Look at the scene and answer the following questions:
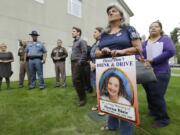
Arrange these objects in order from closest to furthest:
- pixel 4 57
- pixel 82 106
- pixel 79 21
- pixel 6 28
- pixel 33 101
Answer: pixel 82 106, pixel 33 101, pixel 4 57, pixel 6 28, pixel 79 21

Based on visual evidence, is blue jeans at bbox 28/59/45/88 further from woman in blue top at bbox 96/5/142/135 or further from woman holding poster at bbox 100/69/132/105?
woman holding poster at bbox 100/69/132/105

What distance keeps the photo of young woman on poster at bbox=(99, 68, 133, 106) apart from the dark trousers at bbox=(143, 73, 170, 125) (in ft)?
4.55

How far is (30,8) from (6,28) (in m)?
1.94

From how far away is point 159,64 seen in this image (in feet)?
15.9

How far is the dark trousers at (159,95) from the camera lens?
4.82m

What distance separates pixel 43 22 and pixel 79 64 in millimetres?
9286

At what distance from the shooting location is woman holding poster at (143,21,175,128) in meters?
4.76

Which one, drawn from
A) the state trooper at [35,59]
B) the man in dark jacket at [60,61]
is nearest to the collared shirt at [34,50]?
the state trooper at [35,59]

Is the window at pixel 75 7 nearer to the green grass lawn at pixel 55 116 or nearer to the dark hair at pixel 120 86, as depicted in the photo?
the green grass lawn at pixel 55 116

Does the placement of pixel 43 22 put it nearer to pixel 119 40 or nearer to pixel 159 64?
pixel 159 64

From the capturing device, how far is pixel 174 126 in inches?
192

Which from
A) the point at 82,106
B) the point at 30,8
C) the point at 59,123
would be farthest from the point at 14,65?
the point at 59,123

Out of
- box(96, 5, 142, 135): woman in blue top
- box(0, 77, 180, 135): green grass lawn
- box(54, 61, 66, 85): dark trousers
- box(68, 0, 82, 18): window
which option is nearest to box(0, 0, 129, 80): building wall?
box(68, 0, 82, 18): window

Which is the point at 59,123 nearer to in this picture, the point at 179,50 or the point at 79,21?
the point at 79,21
